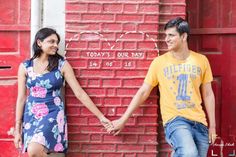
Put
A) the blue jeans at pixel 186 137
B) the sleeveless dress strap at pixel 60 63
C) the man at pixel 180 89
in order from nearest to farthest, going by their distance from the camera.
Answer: the blue jeans at pixel 186 137 → the man at pixel 180 89 → the sleeveless dress strap at pixel 60 63

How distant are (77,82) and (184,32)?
104 cm

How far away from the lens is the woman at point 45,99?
5043 mm

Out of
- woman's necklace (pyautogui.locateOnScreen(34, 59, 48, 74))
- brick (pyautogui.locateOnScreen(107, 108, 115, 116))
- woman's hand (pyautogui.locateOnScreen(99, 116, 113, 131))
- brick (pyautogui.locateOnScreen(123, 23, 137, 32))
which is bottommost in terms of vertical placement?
woman's hand (pyautogui.locateOnScreen(99, 116, 113, 131))

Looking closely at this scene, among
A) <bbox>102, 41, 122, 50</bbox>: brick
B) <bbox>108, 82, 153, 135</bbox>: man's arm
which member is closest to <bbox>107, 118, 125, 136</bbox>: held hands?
<bbox>108, 82, 153, 135</bbox>: man's arm

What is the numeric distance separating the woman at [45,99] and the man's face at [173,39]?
0.86m

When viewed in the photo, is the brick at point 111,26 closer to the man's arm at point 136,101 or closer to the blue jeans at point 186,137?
the man's arm at point 136,101

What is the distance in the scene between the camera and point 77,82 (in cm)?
518

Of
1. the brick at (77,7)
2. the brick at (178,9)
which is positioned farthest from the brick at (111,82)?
the brick at (178,9)

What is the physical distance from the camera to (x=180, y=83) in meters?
4.96

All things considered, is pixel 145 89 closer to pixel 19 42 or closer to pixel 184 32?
pixel 184 32

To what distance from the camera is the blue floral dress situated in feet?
16.5

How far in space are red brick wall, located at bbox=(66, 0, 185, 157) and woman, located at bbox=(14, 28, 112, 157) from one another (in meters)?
0.13

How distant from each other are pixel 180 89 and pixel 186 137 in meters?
0.43

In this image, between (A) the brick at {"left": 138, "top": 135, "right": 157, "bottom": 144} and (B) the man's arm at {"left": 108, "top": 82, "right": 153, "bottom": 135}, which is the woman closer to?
(B) the man's arm at {"left": 108, "top": 82, "right": 153, "bottom": 135}
